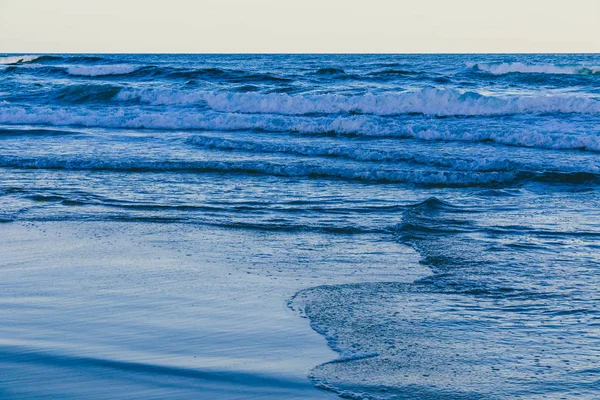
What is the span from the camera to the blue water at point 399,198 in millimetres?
3742

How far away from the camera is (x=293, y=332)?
4.08 m

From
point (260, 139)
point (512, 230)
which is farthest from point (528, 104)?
point (512, 230)

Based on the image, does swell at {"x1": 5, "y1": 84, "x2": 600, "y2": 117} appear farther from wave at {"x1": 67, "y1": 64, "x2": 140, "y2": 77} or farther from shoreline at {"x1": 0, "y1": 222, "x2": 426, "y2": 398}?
wave at {"x1": 67, "y1": 64, "x2": 140, "y2": 77}

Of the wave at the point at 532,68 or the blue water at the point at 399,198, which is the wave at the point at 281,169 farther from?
the wave at the point at 532,68

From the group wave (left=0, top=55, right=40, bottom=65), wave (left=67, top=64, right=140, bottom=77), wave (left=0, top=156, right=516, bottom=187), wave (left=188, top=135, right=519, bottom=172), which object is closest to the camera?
wave (left=0, top=156, right=516, bottom=187)

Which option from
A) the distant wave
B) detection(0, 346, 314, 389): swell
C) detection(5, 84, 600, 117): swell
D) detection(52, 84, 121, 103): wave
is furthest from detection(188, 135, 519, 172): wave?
detection(52, 84, 121, 103): wave

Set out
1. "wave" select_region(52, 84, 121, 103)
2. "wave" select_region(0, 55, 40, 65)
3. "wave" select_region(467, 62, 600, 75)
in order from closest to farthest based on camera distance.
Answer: "wave" select_region(52, 84, 121, 103)
"wave" select_region(467, 62, 600, 75)
"wave" select_region(0, 55, 40, 65)

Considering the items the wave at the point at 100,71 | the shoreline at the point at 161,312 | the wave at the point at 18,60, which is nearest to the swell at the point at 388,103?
the shoreline at the point at 161,312

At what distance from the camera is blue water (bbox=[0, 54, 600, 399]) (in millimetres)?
3742

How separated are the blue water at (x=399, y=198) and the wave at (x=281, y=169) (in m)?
0.03

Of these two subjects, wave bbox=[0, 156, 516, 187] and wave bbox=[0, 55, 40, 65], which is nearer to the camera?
wave bbox=[0, 156, 516, 187]

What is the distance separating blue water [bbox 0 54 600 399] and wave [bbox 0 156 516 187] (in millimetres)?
31

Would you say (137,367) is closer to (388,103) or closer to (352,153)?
(352,153)

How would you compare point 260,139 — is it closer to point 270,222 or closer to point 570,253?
point 270,222
